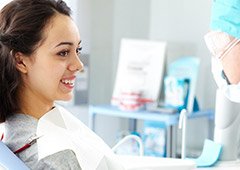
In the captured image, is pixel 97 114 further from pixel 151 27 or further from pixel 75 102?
pixel 151 27

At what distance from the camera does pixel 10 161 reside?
111cm

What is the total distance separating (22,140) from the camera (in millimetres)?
1211

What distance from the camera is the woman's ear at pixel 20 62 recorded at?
1219 mm

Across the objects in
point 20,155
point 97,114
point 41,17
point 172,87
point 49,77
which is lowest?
point 97,114

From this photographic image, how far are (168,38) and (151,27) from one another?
0.16m

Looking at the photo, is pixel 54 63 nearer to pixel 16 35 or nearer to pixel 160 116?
pixel 16 35

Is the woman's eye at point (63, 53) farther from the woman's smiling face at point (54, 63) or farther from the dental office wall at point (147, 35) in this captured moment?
the dental office wall at point (147, 35)

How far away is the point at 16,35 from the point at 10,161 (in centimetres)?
31

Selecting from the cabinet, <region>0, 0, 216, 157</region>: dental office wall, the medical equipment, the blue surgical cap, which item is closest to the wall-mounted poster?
the cabinet

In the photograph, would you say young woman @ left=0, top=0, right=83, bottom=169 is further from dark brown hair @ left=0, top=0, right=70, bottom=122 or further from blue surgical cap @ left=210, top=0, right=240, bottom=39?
blue surgical cap @ left=210, top=0, right=240, bottom=39

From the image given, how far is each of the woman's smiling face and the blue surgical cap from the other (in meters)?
0.39

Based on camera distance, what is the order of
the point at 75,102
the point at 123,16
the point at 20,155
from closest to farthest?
the point at 20,155
the point at 75,102
the point at 123,16

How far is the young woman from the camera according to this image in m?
1.19

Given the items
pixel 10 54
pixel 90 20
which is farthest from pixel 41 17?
pixel 90 20
